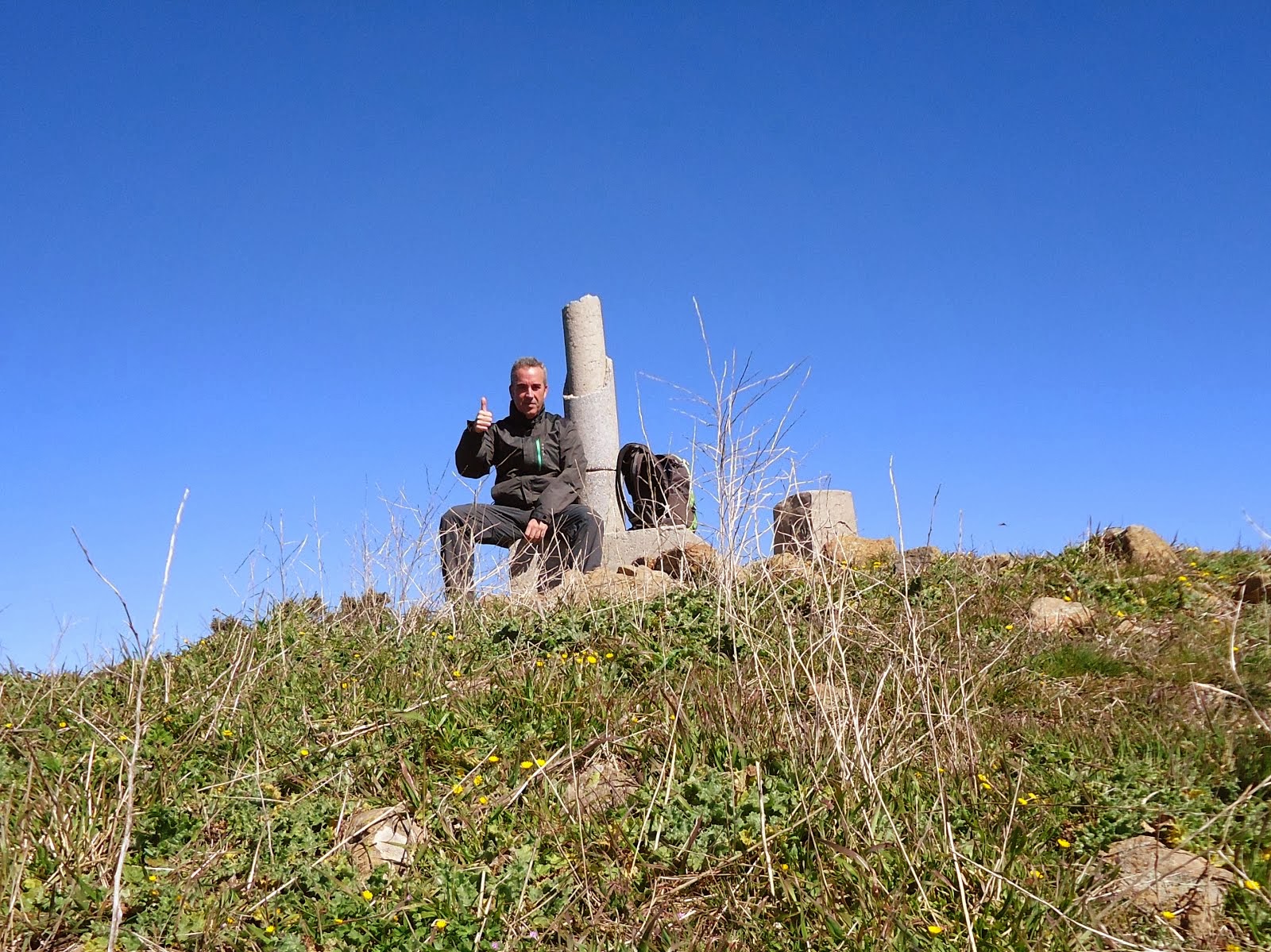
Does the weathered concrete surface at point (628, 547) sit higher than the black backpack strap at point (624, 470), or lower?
lower

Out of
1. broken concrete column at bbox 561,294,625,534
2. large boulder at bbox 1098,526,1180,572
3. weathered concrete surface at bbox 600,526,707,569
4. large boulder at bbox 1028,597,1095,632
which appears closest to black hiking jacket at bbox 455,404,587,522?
weathered concrete surface at bbox 600,526,707,569

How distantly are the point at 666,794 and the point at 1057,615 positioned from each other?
291cm

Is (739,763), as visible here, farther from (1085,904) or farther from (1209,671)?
(1209,671)

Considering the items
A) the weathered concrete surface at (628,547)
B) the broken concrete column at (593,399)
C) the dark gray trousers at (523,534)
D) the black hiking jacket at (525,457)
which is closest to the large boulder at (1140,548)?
the weathered concrete surface at (628,547)

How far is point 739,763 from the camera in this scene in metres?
3.41

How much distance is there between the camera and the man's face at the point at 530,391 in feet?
26.0

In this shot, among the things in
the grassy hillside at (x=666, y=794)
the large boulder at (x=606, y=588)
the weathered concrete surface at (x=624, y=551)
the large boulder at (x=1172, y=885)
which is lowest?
Answer: the large boulder at (x=1172, y=885)

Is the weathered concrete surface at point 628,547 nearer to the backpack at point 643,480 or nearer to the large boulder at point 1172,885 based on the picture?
the backpack at point 643,480

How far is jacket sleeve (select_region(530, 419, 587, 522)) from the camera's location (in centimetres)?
750

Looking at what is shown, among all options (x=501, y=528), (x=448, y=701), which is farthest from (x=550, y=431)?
(x=448, y=701)

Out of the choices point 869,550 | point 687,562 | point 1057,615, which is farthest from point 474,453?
point 1057,615

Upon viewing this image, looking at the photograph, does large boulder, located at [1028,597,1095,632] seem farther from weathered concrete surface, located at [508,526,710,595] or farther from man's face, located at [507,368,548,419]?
man's face, located at [507,368,548,419]

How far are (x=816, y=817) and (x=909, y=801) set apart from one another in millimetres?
295

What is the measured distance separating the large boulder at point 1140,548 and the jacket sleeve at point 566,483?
374 cm
